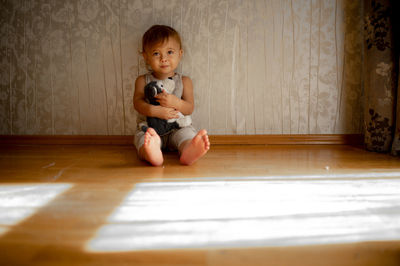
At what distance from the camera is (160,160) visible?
1092mm

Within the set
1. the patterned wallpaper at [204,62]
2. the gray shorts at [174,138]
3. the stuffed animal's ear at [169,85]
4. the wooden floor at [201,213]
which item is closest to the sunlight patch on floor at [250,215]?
the wooden floor at [201,213]

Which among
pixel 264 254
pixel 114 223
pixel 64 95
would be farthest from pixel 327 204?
pixel 64 95

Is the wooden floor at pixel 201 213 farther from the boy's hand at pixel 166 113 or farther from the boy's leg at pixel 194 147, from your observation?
the boy's hand at pixel 166 113

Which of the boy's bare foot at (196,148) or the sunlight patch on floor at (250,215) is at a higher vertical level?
the boy's bare foot at (196,148)

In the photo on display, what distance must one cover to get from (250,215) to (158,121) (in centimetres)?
76

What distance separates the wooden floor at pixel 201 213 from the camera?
1.63 feet

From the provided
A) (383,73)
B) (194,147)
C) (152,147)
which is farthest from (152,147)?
(383,73)

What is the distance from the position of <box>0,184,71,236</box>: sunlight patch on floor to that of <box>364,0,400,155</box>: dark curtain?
1.31m

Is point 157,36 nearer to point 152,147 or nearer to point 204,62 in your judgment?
point 204,62

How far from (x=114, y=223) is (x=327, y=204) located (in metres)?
0.51

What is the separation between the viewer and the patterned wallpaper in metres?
1.51

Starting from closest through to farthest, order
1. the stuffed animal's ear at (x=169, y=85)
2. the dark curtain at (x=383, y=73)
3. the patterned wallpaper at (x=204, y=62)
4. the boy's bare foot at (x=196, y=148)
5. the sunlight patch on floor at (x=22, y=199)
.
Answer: the sunlight patch on floor at (x=22, y=199) → the boy's bare foot at (x=196, y=148) → the dark curtain at (x=383, y=73) → the stuffed animal's ear at (x=169, y=85) → the patterned wallpaper at (x=204, y=62)

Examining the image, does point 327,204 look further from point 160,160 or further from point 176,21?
point 176,21

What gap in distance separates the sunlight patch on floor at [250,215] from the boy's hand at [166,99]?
0.51 m
